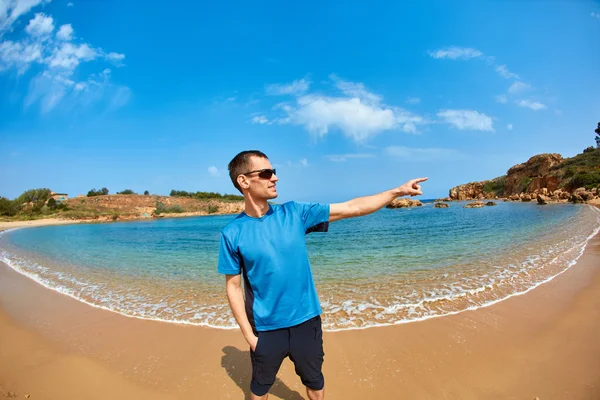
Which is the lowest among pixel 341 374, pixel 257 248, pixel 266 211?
pixel 341 374

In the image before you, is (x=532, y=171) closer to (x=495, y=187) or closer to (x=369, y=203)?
(x=495, y=187)

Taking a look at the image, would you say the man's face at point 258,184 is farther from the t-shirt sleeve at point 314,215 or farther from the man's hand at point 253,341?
the man's hand at point 253,341

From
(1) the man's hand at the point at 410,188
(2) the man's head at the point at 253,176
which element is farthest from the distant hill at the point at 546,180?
(2) the man's head at the point at 253,176

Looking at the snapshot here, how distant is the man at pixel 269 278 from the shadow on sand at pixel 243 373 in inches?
45.6

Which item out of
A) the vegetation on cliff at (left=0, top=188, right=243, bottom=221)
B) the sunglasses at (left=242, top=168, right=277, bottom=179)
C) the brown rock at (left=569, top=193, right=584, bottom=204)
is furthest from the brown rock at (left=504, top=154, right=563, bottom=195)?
the sunglasses at (left=242, top=168, right=277, bottom=179)

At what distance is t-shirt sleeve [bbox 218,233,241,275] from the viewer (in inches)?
81.6

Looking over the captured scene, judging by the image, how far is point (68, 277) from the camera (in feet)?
31.1

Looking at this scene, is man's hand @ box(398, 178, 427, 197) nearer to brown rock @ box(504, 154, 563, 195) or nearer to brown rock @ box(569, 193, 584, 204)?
brown rock @ box(569, 193, 584, 204)

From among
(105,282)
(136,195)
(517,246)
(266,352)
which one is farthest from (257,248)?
(136,195)

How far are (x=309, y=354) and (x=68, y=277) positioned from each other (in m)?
10.7

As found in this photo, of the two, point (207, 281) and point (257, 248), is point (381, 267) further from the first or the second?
point (257, 248)

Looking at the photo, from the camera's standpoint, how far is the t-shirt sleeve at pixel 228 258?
207cm

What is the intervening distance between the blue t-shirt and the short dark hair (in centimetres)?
32

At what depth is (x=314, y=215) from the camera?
91.3 inches
